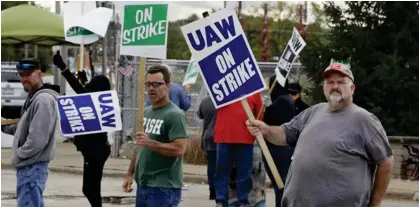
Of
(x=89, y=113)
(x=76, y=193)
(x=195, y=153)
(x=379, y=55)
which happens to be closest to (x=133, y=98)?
(x=195, y=153)

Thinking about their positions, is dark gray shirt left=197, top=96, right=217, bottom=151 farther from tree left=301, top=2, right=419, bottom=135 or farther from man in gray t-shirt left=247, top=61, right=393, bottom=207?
man in gray t-shirt left=247, top=61, right=393, bottom=207

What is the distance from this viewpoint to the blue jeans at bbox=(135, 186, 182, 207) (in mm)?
7723

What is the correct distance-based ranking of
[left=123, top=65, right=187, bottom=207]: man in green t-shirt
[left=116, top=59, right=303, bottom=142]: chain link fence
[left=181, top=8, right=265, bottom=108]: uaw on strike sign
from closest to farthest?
[left=181, top=8, right=265, bottom=108]: uaw on strike sign
[left=123, top=65, right=187, bottom=207]: man in green t-shirt
[left=116, top=59, right=303, bottom=142]: chain link fence

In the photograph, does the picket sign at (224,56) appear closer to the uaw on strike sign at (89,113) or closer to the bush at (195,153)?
the uaw on strike sign at (89,113)

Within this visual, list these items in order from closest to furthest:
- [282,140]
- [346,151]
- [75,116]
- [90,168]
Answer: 1. [346,151]
2. [282,140]
3. [75,116]
4. [90,168]

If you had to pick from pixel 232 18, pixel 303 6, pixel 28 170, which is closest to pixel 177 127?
pixel 232 18

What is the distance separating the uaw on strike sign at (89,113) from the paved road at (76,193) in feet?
11.5

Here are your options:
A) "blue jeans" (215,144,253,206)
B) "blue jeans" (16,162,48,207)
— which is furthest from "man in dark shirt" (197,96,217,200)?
"blue jeans" (16,162,48,207)

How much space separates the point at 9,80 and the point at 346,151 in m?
26.6

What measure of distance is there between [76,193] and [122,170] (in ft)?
10.2

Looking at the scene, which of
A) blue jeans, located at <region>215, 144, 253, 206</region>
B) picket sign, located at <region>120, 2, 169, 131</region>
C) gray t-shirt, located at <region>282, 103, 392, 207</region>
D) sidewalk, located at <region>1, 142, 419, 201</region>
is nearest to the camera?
gray t-shirt, located at <region>282, 103, 392, 207</region>

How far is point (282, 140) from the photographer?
6.76m

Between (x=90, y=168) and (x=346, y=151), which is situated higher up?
(x=346, y=151)

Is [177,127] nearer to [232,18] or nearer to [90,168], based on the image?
[232,18]
